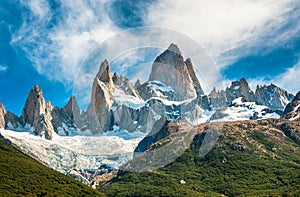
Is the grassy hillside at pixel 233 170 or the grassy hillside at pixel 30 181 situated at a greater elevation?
the grassy hillside at pixel 233 170

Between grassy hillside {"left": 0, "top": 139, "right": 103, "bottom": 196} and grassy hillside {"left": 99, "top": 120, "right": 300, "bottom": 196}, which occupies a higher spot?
grassy hillside {"left": 99, "top": 120, "right": 300, "bottom": 196}

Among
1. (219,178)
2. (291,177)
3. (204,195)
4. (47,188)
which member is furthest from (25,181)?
(291,177)

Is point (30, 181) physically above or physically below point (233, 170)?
below

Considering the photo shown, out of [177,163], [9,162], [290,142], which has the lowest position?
[9,162]

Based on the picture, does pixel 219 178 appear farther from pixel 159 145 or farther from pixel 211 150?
pixel 159 145

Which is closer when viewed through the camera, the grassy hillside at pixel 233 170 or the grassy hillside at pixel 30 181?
→ the grassy hillside at pixel 30 181
